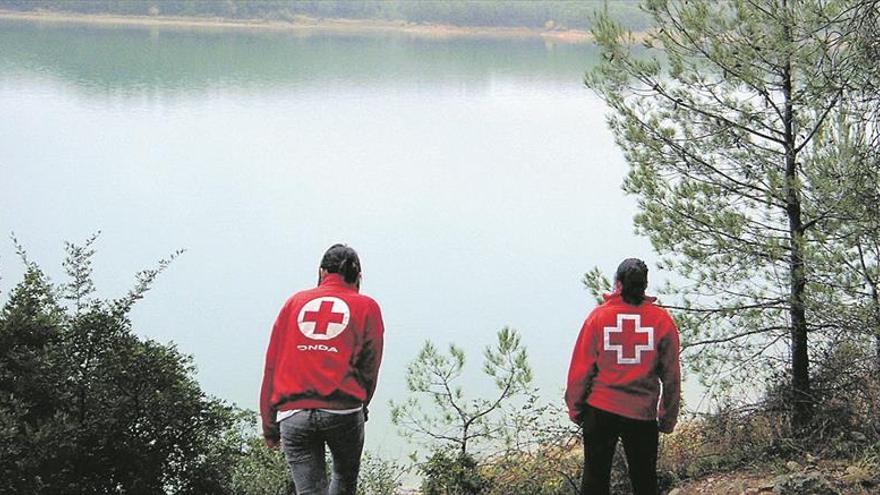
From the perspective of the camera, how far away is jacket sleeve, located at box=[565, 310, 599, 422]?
4062 mm

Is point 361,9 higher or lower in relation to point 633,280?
higher

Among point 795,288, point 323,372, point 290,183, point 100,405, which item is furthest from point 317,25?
point 323,372

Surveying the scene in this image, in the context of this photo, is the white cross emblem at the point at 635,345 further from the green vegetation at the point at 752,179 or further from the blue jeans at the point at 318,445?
the green vegetation at the point at 752,179

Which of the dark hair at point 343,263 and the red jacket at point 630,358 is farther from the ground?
the dark hair at point 343,263

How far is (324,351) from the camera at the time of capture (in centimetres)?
376

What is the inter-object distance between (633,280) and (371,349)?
42.0 inches

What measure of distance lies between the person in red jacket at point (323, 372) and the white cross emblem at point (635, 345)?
91 centimetres

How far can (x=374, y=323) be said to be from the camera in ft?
12.6

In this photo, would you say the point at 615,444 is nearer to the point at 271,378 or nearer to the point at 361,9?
the point at 271,378

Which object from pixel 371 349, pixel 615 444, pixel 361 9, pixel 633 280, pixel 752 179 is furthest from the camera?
pixel 361 9

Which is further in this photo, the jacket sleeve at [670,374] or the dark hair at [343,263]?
the jacket sleeve at [670,374]

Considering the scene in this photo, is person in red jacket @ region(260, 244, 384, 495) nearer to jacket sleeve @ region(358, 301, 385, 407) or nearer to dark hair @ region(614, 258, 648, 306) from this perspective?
jacket sleeve @ region(358, 301, 385, 407)

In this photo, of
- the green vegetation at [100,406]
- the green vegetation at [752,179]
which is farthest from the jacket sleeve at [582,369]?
the green vegetation at [100,406]

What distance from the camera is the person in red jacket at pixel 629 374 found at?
4.02 m
